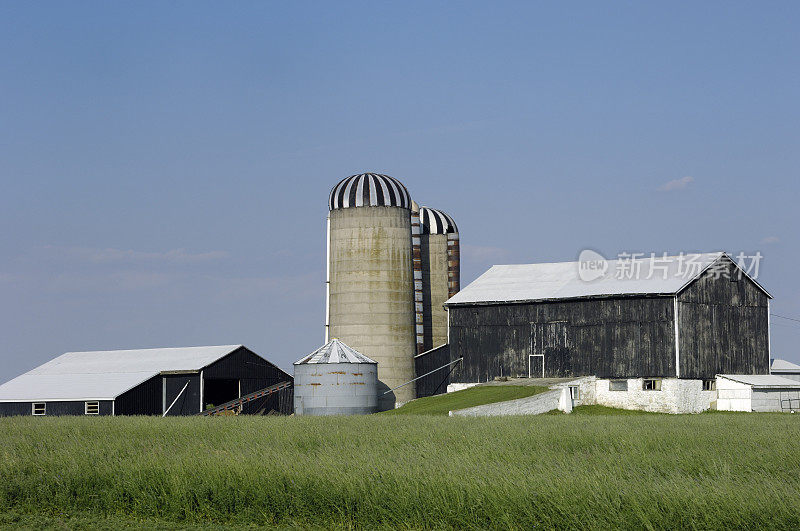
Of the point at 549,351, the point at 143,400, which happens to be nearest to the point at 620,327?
the point at 549,351

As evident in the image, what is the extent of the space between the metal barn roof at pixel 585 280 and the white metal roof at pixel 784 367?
13.4 m

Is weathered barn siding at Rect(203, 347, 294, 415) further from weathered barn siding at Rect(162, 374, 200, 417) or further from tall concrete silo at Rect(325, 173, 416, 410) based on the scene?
tall concrete silo at Rect(325, 173, 416, 410)

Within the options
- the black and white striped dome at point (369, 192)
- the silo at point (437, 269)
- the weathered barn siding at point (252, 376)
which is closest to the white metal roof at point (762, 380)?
the silo at point (437, 269)

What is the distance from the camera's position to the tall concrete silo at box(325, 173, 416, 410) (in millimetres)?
54656

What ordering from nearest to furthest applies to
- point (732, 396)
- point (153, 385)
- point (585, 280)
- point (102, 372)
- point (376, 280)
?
point (732, 396) < point (153, 385) < point (585, 280) < point (376, 280) < point (102, 372)

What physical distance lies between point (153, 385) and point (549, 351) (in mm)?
20810

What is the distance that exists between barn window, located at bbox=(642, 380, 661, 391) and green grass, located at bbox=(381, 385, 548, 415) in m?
5.19

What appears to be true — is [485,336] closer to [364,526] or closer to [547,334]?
[547,334]

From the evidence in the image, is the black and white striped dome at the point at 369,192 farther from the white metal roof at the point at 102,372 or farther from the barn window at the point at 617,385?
the barn window at the point at 617,385

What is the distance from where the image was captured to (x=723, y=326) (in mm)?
49781

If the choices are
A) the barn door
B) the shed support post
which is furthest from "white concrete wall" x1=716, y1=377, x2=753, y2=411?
the barn door

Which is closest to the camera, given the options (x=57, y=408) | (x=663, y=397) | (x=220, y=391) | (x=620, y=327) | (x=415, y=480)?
(x=415, y=480)

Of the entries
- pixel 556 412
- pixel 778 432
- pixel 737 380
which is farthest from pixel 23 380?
pixel 778 432

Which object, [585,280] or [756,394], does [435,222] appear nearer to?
[585,280]
